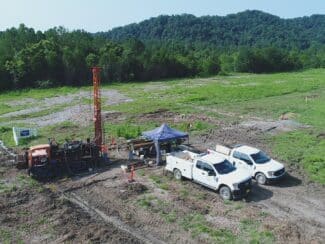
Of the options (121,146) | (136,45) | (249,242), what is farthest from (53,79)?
(249,242)

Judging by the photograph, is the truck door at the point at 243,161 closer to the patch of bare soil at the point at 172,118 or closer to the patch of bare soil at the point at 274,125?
the patch of bare soil at the point at 274,125

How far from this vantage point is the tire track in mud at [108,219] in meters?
16.8

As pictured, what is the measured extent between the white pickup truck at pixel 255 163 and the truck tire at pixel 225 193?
285 cm

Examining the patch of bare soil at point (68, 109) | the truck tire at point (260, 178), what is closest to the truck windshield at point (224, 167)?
the truck tire at point (260, 178)

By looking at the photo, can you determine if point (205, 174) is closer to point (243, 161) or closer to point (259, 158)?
point (243, 161)

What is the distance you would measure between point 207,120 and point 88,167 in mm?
16715

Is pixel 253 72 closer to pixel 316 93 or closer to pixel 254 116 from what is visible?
pixel 316 93

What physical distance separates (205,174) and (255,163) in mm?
3162

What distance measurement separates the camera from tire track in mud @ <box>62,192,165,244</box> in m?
16.8

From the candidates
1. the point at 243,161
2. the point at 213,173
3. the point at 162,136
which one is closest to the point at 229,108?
the point at 162,136

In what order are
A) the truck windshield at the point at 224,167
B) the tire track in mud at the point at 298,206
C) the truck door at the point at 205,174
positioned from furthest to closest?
the truck windshield at the point at 224,167 → the truck door at the point at 205,174 → the tire track in mud at the point at 298,206

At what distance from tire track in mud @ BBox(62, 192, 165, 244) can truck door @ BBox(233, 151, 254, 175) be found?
26.1 ft

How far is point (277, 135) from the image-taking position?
33312mm

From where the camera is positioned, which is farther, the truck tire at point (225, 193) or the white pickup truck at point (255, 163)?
the white pickup truck at point (255, 163)
